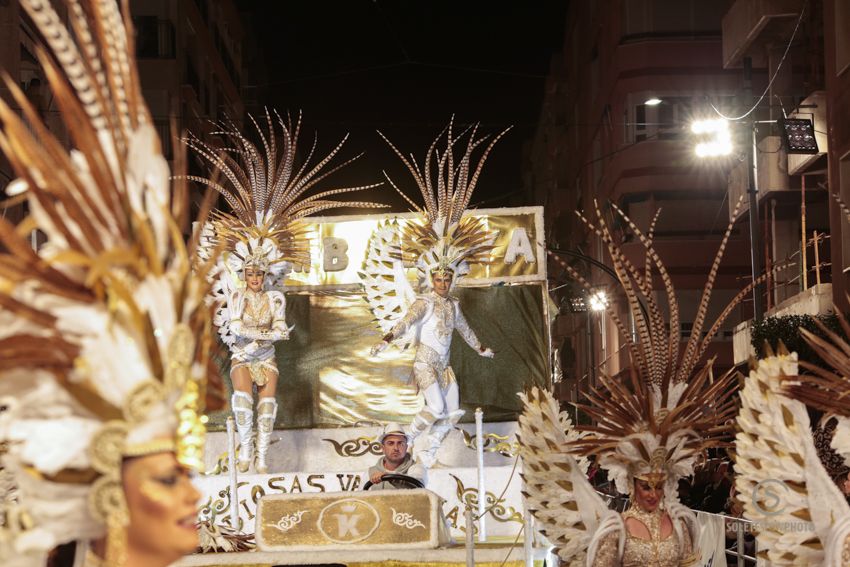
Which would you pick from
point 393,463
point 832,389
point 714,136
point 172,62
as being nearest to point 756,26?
point 714,136

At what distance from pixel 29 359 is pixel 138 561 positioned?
0.61 meters

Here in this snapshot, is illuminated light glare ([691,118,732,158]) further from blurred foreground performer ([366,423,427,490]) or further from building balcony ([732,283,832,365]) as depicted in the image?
blurred foreground performer ([366,423,427,490])

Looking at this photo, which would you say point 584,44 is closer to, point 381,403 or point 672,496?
point 381,403

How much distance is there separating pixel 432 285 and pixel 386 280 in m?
0.99

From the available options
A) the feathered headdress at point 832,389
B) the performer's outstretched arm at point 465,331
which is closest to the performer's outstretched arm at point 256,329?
the performer's outstretched arm at point 465,331

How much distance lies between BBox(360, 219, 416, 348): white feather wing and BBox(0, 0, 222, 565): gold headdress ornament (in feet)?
37.8

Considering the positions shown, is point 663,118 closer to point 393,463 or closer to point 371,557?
point 393,463

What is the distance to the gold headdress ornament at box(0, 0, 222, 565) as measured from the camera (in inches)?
141

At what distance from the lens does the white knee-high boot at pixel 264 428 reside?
15.1m

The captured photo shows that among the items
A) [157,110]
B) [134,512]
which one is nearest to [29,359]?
[134,512]

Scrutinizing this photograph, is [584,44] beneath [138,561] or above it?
above

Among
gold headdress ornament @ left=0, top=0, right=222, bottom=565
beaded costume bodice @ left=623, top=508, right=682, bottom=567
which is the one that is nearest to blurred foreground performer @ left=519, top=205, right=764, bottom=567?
beaded costume bodice @ left=623, top=508, right=682, bottom=567

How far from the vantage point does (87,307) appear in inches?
143

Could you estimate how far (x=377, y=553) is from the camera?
11.3m
